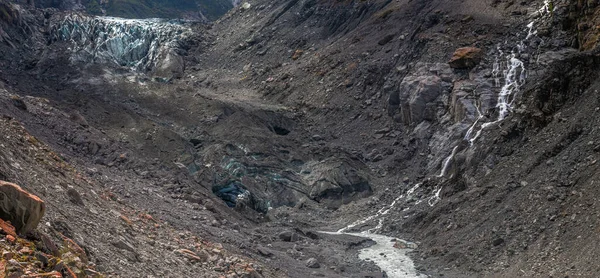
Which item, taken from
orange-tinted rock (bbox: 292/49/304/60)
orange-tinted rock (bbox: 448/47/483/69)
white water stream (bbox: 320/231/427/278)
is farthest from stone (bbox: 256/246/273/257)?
orange-tinted rock (bbox: 292/49/304/60)

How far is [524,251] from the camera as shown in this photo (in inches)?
890

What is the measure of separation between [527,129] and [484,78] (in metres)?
11.5

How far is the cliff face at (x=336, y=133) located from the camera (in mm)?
22812

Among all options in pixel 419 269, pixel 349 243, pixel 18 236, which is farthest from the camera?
pixel 349 243

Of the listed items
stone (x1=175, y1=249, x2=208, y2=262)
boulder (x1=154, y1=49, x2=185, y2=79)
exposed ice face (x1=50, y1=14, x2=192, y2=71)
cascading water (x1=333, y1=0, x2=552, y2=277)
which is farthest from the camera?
exposed ice face (x1=50, y1=14, x2=192, y2=71)

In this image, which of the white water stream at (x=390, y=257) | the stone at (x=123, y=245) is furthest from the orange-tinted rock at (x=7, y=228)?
the white water stream at (x=390, y=257)

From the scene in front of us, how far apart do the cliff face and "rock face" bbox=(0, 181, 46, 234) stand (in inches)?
45.4

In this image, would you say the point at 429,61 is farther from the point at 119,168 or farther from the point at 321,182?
the point at 119,168

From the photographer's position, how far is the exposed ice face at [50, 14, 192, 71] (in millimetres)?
67375

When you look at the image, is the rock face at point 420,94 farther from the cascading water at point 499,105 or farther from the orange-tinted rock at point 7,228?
the orange-tinted rock at point 7,228

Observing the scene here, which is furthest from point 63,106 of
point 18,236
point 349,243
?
point 18,236

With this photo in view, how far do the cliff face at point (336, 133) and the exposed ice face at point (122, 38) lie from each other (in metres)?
0.37

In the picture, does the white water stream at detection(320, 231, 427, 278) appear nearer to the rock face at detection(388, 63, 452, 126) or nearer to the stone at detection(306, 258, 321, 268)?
the stone at detection(306, 258, 321, 268)

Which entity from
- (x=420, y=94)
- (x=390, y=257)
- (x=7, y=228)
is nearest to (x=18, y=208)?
A: (x=7, y=228)
